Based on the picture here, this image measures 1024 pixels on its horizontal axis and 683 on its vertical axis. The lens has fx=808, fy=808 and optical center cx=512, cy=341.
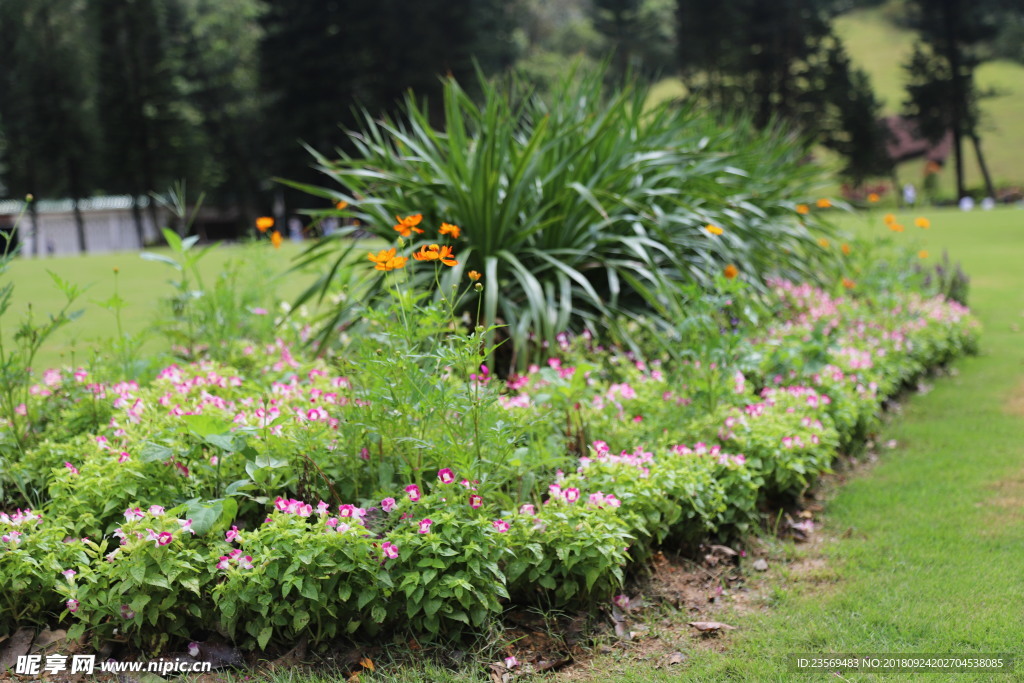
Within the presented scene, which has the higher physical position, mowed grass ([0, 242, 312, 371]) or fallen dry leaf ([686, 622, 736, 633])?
mowed grass ([0, 242, 312, 371])

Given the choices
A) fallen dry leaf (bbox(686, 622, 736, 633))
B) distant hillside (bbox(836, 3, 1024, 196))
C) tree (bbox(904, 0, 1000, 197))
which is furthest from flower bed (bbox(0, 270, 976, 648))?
distant hillside (bbox(836, 3, 1024, 196))

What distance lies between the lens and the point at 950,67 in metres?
33.2

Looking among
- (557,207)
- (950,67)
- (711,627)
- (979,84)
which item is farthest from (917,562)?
(979,84)

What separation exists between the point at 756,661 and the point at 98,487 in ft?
6.57

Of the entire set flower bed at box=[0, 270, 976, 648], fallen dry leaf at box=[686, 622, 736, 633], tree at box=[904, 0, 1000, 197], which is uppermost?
tree at box=[904, 0, 1000, 197]

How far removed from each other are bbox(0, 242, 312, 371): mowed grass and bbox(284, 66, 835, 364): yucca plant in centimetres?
107

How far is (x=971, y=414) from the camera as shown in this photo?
454cm

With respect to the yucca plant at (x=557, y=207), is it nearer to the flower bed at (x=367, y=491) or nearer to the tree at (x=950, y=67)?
the flower bed at (x=367, y=491)

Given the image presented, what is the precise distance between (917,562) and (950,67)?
1445 inches

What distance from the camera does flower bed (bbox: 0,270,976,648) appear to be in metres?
2.19

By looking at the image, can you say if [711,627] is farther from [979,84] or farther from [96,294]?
[979,84]

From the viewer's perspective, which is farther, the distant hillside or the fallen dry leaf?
the distant hillside

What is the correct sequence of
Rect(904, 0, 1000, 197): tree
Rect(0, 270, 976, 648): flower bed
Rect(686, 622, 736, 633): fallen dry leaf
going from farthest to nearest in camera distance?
Rect(904, 0, 1000, 197): tree → Rect(686, 622, 736, 633): fallen dry leaf → Rect(0, 270, 976, 648): flower bed

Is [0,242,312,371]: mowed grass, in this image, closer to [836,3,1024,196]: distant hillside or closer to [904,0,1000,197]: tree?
[904,0,1000,197]: tree
